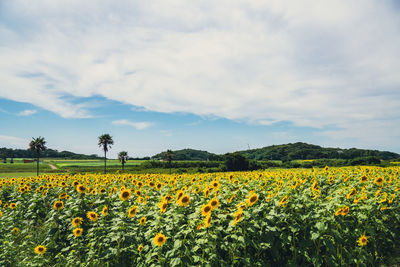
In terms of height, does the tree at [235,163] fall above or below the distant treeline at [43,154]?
below

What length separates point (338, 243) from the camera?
5.18m

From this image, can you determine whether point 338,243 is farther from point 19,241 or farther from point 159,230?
point 19,241

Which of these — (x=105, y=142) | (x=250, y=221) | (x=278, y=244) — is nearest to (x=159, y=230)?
(x=250, y=221)

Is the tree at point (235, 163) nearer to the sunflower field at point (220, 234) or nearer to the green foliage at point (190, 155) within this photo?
the sunflower field at point (220, 234)

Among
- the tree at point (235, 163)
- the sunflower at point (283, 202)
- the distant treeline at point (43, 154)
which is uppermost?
the distant treeline at point (43, 154)

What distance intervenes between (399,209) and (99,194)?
9.02m

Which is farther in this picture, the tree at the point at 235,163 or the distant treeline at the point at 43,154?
the distant treeline at the point at 43,154

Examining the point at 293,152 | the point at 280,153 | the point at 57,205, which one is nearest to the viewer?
the point at 57,205

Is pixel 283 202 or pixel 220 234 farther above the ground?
pixel 283 202

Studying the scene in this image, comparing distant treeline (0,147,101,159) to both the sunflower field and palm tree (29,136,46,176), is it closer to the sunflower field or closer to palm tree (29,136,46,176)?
palm tree (29,136,46,176)

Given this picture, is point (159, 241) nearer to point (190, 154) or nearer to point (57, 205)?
point (57, 205)

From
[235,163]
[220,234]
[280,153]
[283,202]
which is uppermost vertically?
[283,202]

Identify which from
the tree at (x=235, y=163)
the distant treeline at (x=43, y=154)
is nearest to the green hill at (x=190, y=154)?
the distant treeline at (x=43, y=154)

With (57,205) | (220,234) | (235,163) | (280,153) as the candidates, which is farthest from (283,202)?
(280,153)
